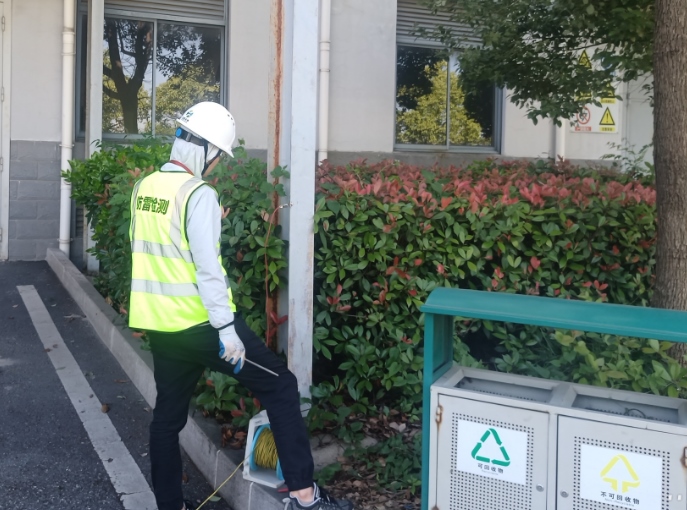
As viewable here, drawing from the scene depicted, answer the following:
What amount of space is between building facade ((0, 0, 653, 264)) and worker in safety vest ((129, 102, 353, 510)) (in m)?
4.99

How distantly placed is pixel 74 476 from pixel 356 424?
1.59 metres

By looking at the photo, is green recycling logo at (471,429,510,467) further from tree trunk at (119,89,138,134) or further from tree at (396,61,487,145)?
tree at (396,61,487,145)

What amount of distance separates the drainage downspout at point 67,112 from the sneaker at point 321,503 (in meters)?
6.92

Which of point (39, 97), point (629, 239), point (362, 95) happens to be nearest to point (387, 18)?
point (362, 95)

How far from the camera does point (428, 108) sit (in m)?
11.7

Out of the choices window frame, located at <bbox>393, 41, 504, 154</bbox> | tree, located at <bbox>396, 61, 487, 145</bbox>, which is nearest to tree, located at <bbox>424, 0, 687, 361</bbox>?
window frame, located at <bbox>393, 41, 504, 154</bbox>

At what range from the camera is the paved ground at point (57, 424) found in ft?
13.5

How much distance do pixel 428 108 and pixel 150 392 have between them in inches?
296

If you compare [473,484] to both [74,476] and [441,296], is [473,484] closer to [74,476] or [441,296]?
[441,296]

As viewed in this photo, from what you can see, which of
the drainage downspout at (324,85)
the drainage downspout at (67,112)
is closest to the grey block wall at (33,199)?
the drainage downspout at (67,112)

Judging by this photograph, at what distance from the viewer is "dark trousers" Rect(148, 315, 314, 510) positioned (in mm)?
3500

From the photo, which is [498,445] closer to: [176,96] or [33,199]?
[33,199]

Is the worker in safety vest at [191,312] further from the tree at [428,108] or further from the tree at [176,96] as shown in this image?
the tree at [428,108]

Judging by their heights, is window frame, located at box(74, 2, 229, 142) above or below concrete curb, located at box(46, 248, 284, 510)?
above
